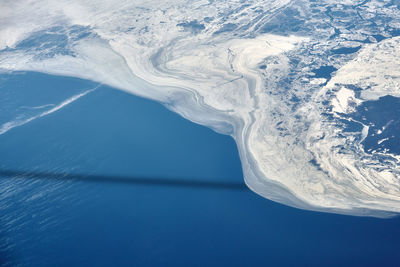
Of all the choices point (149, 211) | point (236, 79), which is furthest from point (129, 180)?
point (236, 79)

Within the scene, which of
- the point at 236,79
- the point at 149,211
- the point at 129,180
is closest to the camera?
the point at 149,211

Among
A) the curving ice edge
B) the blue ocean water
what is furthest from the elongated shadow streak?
the curving ice edge

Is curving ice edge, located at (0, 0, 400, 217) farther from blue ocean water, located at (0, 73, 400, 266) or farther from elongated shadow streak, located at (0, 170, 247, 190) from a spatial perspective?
elongated shadow streak, located at (0, 170, 247, 190)

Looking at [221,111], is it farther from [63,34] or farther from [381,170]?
[63,34]

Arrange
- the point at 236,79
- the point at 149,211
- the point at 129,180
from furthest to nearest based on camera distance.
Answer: the point at 236,79 → the point at 129,180 → the point at 149,211

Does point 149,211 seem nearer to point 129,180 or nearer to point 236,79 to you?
point 129,180

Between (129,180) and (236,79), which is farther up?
(236,79)

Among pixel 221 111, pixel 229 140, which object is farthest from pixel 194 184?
pixel 221 111
